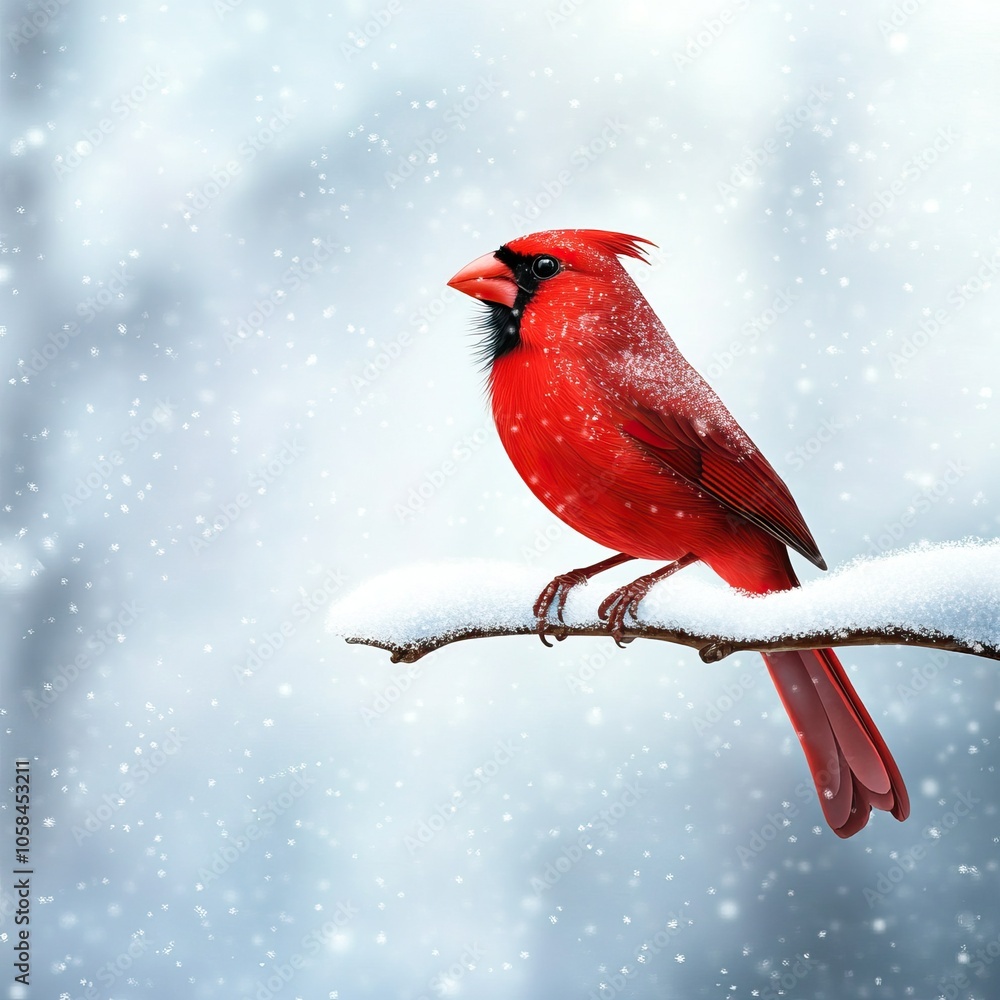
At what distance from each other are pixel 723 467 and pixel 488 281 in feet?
1.55

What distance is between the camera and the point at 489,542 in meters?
1.52

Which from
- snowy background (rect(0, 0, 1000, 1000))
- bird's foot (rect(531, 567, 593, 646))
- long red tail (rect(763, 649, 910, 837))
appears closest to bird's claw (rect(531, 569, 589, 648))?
bird's foot (rect(531, 567, 593, 646))

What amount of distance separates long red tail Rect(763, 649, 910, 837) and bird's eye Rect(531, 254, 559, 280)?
2.28 feet

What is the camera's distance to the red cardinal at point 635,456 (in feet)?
4.06

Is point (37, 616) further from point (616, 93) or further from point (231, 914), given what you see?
point (616, 93)

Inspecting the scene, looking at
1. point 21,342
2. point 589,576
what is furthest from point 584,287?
point 21,342

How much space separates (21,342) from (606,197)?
1148 mm

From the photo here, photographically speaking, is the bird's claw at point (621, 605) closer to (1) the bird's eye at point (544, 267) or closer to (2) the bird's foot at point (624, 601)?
(2) the bird's foot at point (624, 601)

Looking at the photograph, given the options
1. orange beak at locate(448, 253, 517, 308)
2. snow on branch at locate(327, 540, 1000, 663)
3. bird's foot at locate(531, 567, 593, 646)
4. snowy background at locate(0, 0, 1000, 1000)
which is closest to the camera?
snow on branch at locate(327, 540, 1000, 663)

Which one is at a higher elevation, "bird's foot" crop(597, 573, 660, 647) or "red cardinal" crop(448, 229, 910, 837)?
"red cardinal" crop(448, 229, 910, 837)

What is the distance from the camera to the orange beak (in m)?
1.37

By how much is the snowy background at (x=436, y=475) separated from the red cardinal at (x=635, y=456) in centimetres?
12

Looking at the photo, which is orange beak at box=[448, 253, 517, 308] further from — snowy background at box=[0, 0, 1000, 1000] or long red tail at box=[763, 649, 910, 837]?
long red tail at box=[763, 649, 910, 837]

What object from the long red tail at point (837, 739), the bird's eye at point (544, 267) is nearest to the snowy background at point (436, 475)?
the long red tail at point (837, 739)
